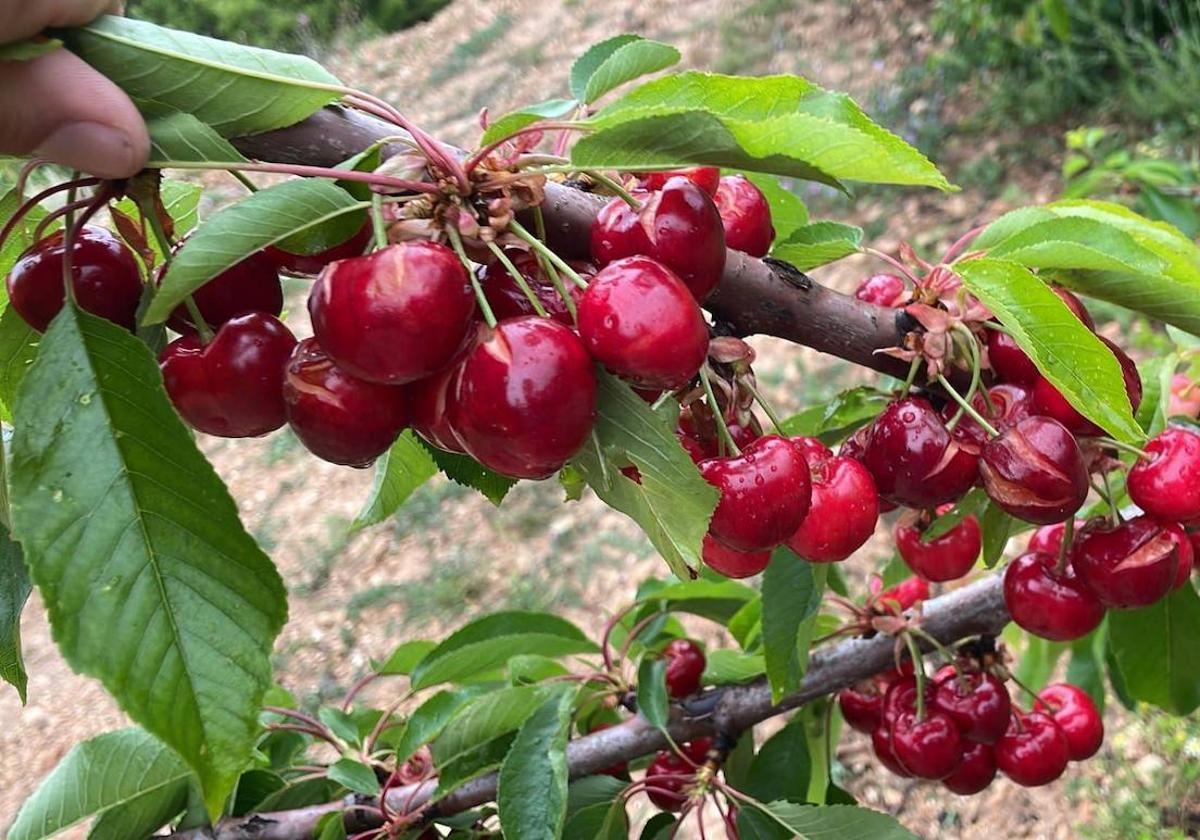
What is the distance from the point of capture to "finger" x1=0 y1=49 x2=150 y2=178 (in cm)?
63

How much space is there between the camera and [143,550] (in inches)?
25.7

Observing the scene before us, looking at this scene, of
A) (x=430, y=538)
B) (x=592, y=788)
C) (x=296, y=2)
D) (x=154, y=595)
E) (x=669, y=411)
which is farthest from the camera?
(x=296, y=2)

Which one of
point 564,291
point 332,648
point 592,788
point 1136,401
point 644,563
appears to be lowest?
point 332,648

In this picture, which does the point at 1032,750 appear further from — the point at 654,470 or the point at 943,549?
the point at 654,470

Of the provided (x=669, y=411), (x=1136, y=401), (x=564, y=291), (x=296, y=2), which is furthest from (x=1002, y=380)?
(x=296, y=2)

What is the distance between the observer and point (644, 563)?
4.14m

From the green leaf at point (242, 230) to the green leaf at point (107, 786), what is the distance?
0.71 m

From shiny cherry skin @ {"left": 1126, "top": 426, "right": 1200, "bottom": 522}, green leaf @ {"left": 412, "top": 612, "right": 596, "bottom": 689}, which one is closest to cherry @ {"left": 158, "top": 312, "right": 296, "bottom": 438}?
green leaf @ {"left": 412, "top": 612, "right": 596, "bottom": 689}

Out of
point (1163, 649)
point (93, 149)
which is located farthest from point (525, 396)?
point (1163, 649)

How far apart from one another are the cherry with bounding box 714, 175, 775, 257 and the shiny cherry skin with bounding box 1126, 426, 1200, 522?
444mm

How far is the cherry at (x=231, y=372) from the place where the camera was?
734mm

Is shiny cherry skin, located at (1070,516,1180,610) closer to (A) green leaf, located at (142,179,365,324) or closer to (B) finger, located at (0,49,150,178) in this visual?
(A) green leaf, located at (142,179,365,324)

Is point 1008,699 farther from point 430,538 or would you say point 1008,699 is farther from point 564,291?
point 430,538

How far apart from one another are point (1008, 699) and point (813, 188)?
478 cm
